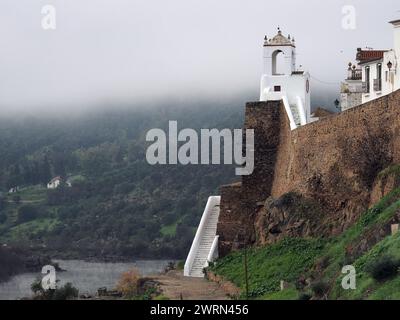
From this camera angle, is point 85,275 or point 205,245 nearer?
point 205,245

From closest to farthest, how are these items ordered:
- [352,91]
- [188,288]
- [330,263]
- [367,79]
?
1. [330,263]
2. [188,288]
3. [367,79]
4. [352,91]

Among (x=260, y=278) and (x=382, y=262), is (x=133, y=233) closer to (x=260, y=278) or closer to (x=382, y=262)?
(x=260, y=278)

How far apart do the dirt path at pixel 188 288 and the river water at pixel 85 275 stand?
27.3m

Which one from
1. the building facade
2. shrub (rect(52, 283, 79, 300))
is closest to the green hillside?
shrub (rect(52, 283, 79, 300))

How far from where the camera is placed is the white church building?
51000 mm

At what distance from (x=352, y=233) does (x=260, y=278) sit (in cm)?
462

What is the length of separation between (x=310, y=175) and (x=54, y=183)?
11271 cm

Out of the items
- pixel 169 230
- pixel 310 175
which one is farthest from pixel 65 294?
pixel 169 230

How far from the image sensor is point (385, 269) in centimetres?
3131

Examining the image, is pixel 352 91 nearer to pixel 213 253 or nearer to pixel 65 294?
pixel 213 253

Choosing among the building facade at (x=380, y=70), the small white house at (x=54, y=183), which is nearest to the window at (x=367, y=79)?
the building facade at (x=380, y=70)

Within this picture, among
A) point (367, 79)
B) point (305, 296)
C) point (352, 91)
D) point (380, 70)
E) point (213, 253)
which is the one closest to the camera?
point (305, 296)

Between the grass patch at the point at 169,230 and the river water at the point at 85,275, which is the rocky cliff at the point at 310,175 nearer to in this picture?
the river water at the point at 85,275
